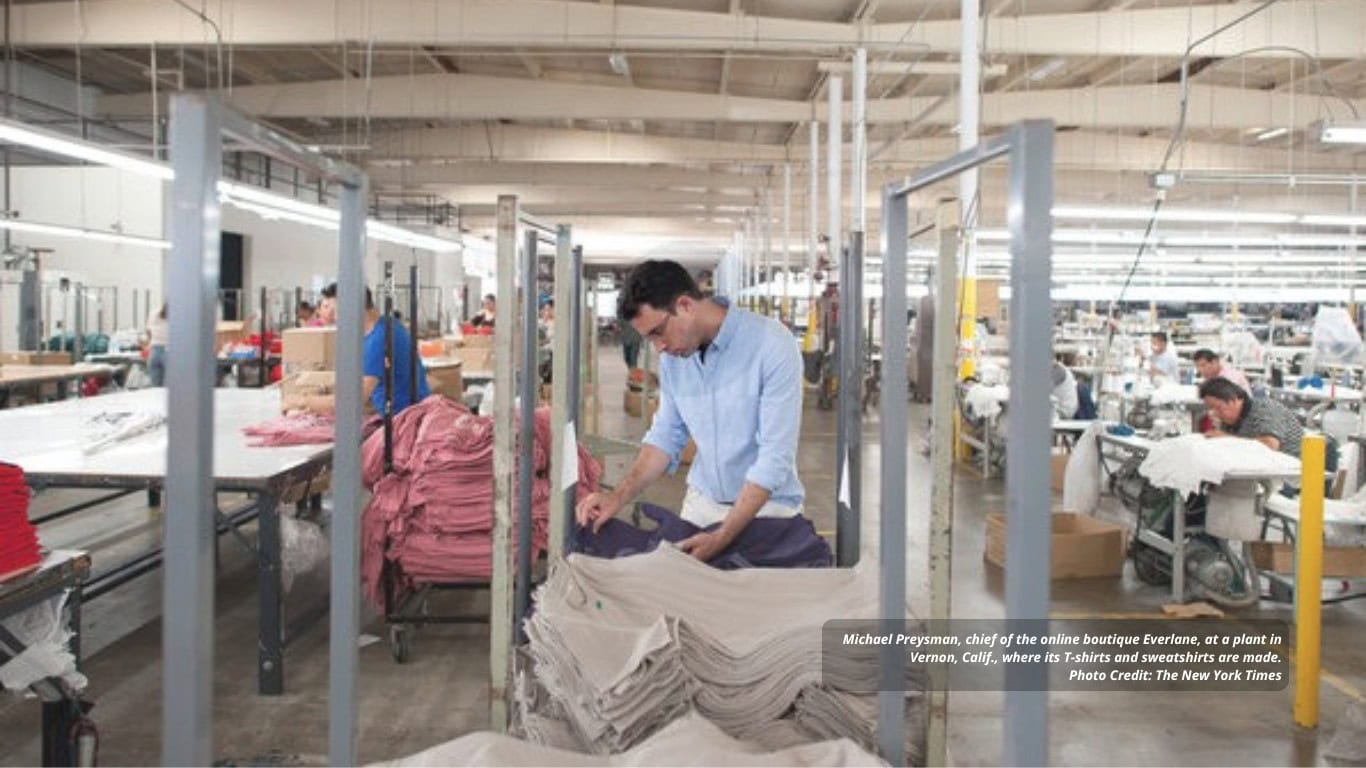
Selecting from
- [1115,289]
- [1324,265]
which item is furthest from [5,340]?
[1324,265]

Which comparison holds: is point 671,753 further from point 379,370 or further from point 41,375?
point 41,375

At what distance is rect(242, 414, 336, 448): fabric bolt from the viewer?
4785 millimetres

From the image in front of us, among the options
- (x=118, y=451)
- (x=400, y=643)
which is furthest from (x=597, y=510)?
(x=118, y=451)

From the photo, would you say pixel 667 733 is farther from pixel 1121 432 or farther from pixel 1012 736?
pixel 1121 432

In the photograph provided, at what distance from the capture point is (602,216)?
23.8 m

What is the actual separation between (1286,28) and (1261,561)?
5853 mm

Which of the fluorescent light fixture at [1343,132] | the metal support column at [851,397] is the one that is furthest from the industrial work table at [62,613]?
the fluorescent light fixture at [1343,132]

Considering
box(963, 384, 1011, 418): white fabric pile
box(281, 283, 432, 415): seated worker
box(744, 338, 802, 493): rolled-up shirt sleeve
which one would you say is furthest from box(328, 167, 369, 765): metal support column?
box(963, 384, 1011, 418): white fabric pile

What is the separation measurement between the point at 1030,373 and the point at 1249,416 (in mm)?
5795

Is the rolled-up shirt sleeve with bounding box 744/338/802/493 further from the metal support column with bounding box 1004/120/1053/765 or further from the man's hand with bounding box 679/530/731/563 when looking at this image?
the metal support column with bounding box 1004/120/1053/765

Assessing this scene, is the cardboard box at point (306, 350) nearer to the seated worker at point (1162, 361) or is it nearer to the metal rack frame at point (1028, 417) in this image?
the metal rack frame at point (1028, 417)

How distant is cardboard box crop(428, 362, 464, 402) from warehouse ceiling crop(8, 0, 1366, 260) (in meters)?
2.86

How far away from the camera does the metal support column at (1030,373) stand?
4.45 feet

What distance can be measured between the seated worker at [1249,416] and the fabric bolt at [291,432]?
496cm
